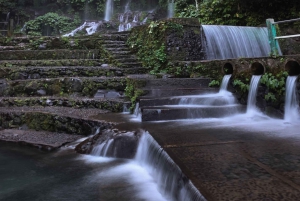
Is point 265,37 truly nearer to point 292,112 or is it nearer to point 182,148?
point 292,112

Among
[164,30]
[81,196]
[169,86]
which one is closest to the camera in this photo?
[81,196]

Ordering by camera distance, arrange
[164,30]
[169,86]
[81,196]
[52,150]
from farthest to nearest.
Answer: [164,30], [169,86], [52,150], [81,196]

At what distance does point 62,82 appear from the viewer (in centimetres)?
730

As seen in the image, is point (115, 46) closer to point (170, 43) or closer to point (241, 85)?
point (170, 43)

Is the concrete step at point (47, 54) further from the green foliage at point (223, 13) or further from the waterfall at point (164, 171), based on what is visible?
the waterfall at point (164, 171)

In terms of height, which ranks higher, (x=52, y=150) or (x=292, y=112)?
(x=292, y=112)

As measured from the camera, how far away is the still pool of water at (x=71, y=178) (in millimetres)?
3184

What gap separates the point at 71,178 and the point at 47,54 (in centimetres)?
664

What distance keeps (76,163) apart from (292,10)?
39.3 feet

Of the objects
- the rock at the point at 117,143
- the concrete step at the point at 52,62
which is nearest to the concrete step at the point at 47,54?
the concrete step at the point at 52,62

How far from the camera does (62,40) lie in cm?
1012

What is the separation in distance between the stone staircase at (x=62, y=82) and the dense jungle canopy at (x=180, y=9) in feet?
15.7

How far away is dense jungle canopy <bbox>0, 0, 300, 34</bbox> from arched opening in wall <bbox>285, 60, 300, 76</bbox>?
758 centimetres

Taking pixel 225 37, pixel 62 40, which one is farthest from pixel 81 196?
pixel 62 40
